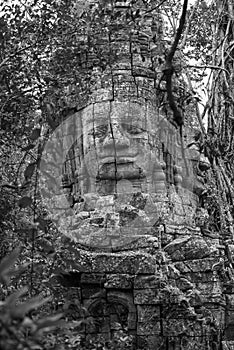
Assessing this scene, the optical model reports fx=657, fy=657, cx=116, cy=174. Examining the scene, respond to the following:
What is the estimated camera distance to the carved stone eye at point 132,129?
16.3 ft

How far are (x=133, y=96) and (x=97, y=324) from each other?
69.6 inches

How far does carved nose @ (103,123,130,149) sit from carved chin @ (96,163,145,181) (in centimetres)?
14

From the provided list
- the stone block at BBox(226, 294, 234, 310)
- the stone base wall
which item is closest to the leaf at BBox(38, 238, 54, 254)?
the stone base wall

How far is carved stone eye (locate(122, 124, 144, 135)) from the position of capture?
16.3 feet

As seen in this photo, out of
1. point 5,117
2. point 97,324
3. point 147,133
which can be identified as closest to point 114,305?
point 97,324

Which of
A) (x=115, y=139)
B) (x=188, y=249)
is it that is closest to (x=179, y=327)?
(x=188, y=249)

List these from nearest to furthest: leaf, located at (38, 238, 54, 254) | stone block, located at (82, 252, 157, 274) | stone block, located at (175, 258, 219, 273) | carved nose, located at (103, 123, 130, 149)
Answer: leaf, located at (38, 238, 54, 254)
stone block, located at (82, 252, 157, 274)
stone block, located at (175, 258, 219, 273)
carved nose, located at (103, 123, 130, 149)

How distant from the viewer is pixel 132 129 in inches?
196

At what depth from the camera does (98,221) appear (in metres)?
4.71

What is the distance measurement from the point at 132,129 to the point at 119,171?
1.15 feet

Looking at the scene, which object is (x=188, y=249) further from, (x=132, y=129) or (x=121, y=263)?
(x=132, y=129)

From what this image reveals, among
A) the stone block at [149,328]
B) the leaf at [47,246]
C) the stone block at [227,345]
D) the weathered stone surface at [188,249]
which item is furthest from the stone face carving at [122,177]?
the leaf at [47,246]

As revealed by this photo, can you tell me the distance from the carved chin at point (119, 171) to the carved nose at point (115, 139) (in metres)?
0.14

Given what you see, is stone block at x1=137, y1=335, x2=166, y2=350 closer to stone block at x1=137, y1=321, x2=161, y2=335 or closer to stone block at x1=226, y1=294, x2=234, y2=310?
stone block at x1=137, y1=321, x2=161, y2=335
